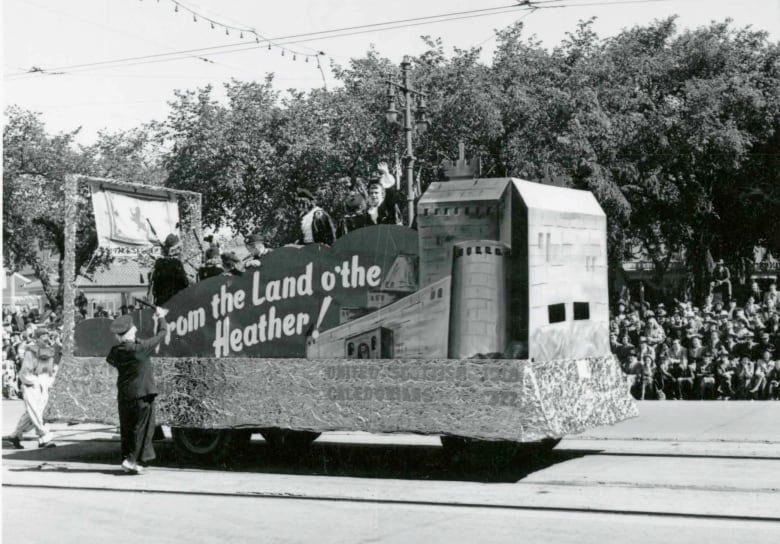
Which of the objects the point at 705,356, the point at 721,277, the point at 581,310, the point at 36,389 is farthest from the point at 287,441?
the point at 721,277

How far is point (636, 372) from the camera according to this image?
58.6 feet

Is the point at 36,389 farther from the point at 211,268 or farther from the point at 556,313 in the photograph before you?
the point at 556,313

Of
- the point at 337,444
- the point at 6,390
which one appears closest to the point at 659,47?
the point at 6,390

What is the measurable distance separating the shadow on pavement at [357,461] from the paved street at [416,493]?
1.0 inches

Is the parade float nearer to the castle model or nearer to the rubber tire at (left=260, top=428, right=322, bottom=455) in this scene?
the castle model

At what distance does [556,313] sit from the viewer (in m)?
9.42

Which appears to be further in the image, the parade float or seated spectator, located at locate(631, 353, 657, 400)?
seated spectator, located at locate(631, 353, 657, 400)

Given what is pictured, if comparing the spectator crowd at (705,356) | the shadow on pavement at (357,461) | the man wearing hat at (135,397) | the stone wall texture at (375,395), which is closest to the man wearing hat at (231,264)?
the stone wall texture at (375,395)

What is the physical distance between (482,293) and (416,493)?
1.80 meters

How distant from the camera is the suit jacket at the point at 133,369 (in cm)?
1009

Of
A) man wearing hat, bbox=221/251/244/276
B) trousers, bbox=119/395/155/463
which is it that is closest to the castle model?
man wearing hat, bbox=221/251/244/276

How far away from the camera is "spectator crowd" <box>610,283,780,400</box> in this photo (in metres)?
16.7

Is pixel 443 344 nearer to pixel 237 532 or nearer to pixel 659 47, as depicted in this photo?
pixel 237 532

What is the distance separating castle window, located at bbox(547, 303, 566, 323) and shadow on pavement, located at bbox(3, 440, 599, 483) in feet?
4.83
